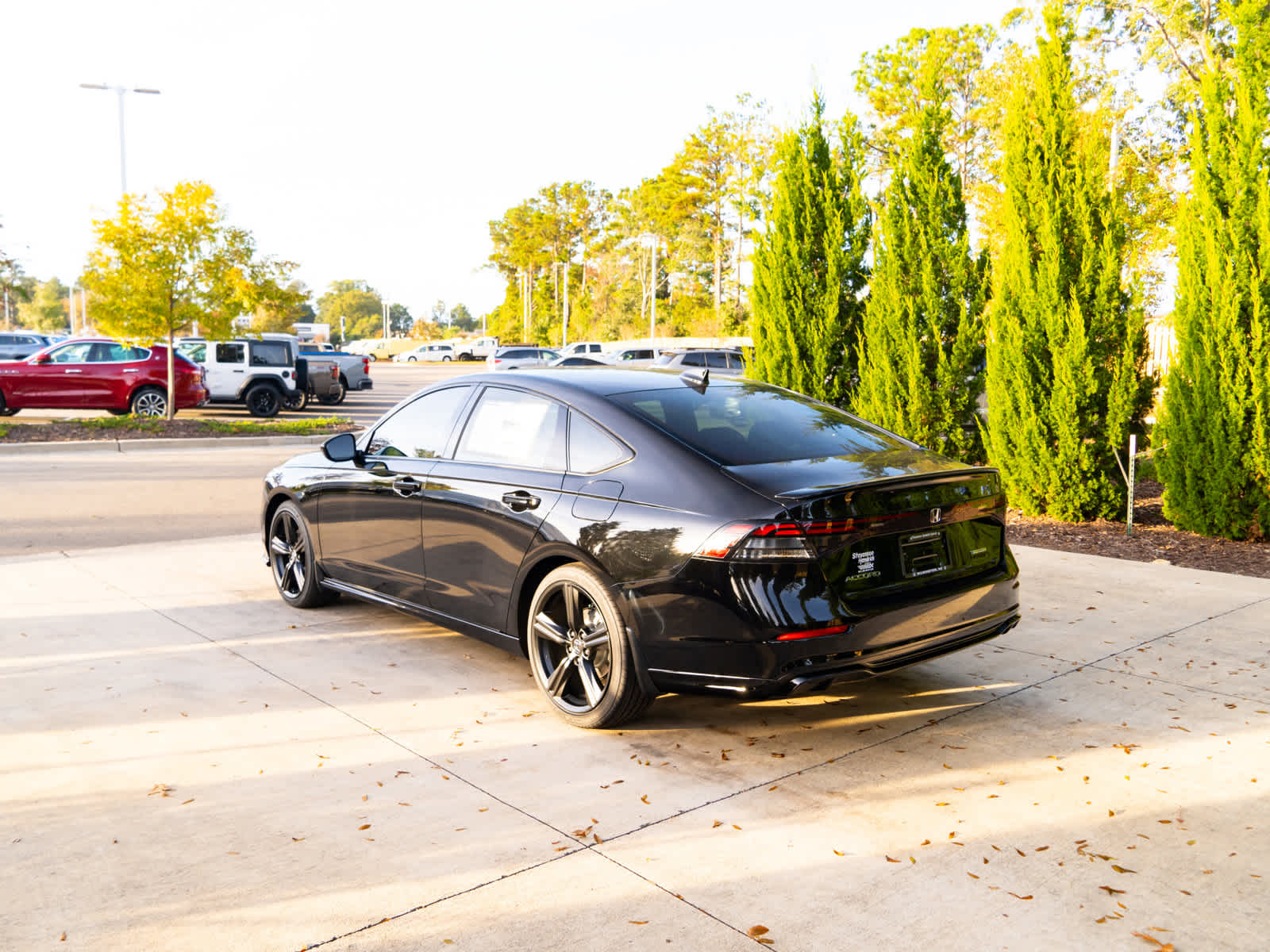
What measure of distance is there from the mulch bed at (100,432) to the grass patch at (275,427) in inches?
3.8

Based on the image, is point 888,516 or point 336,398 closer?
point 888,516

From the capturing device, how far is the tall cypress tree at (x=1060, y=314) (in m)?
9.80

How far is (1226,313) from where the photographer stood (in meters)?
8.84

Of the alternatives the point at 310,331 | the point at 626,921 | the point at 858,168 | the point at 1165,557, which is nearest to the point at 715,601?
the point at 626,921

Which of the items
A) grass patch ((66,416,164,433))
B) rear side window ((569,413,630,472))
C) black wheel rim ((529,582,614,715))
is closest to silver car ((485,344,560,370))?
grass patch ((66,416,164,433))

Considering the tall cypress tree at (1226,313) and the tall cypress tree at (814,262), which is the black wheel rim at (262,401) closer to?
the tall cypress tree at (814,262)

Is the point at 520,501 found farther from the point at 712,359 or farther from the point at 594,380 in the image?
the point at 712,359

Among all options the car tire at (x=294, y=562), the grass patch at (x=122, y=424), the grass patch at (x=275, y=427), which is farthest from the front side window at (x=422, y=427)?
the grass patch at (x=275, y=427)

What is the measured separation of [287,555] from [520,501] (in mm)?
2724

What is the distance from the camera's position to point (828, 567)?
404 centimetres

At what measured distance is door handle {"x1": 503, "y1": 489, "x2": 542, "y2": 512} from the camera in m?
4.79

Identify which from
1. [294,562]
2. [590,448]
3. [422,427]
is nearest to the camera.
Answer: [590,448]

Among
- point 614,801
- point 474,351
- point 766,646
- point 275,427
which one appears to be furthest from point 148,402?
point 474,351

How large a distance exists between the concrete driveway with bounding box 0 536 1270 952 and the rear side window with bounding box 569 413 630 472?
117 centimetres
